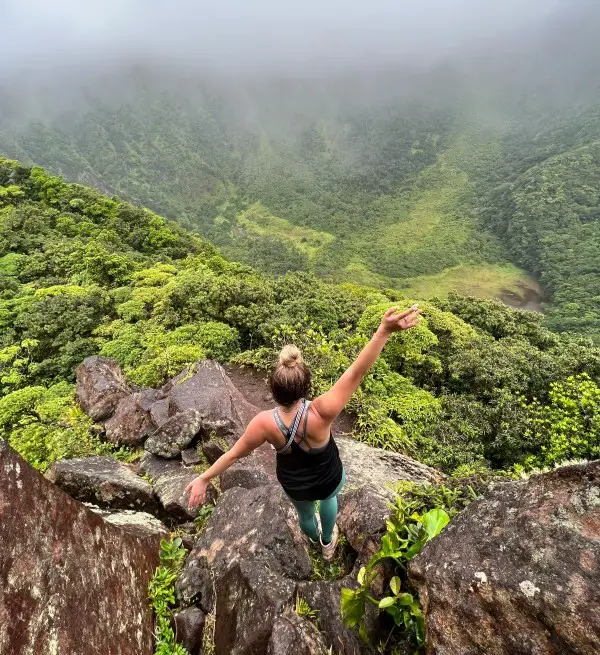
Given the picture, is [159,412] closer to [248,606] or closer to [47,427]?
[47,427]

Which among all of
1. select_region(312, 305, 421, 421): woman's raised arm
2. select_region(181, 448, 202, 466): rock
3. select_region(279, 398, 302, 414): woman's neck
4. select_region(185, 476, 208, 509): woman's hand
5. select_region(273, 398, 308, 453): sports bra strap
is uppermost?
select_region(312, 305, 421, 421): woman's raised arm

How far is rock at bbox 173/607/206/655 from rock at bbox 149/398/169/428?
461 centimetres

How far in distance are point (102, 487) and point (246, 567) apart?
2.53 m

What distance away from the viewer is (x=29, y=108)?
6905 inches

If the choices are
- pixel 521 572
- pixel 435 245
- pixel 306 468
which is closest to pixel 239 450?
pixel 306 468

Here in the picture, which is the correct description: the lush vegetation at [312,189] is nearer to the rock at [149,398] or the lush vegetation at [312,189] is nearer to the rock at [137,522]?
the rock at [149,398]

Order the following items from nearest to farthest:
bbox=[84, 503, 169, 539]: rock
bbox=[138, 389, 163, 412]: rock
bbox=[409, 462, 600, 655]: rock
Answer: bbox=[409, 462, 600, 655]: rock, bbox=[84, 503, 169, 539]: rock, bbox=[138, 389, 163, 412]: rock

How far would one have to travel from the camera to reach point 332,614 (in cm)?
326

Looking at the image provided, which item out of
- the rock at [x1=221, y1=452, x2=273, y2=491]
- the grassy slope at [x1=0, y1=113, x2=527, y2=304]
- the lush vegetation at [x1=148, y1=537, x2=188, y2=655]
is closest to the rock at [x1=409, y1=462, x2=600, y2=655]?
the lush vegetation at [x1=148, y1=537, x2=188, y2=655]

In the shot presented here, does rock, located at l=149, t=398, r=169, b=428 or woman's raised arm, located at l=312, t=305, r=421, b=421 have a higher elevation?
woman's raised arm, located at l=312, t=305, r=421, b=421

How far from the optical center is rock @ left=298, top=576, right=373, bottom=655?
3.06 metres

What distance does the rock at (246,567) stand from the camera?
321 centimetres

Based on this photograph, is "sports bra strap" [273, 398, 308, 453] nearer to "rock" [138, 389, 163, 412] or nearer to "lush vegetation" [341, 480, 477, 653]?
"lush vegetation" [341, 480, 477, 653]

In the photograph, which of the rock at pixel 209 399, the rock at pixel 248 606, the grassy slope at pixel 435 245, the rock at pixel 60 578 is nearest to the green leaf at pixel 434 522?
the rock at pixel 248 606
